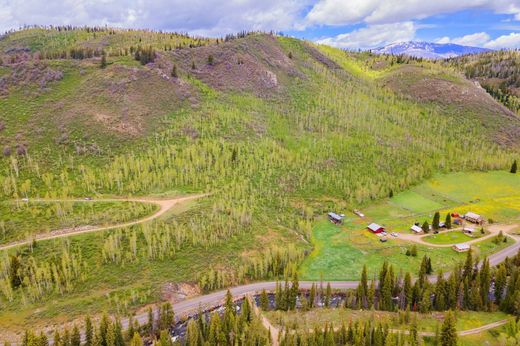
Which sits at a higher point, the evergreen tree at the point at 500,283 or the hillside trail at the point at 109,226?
the hillside trail at the point at 109,226

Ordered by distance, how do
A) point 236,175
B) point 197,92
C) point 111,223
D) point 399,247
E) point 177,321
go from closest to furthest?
point 177,321, point 111,223, point 399,247, point 236,175, point 197,92

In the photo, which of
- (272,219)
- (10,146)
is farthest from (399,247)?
(10,146)

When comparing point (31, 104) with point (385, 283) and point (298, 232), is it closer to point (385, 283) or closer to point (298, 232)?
point (298, 232)

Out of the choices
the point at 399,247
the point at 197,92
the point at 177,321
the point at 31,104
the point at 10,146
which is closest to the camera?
the point at 177,321

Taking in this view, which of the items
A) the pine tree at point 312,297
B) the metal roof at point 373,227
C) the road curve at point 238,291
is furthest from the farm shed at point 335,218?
the pine tree at point 312,297

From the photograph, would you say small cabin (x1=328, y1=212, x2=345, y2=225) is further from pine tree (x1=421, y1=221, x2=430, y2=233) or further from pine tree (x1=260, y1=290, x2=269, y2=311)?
pine tree (x1=260, y1=290, x2=269, y2=311)

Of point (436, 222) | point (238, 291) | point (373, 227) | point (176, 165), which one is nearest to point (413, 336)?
point (238, 291)

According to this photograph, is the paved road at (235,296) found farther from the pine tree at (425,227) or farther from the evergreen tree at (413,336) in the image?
the pine tree at (425,227)
